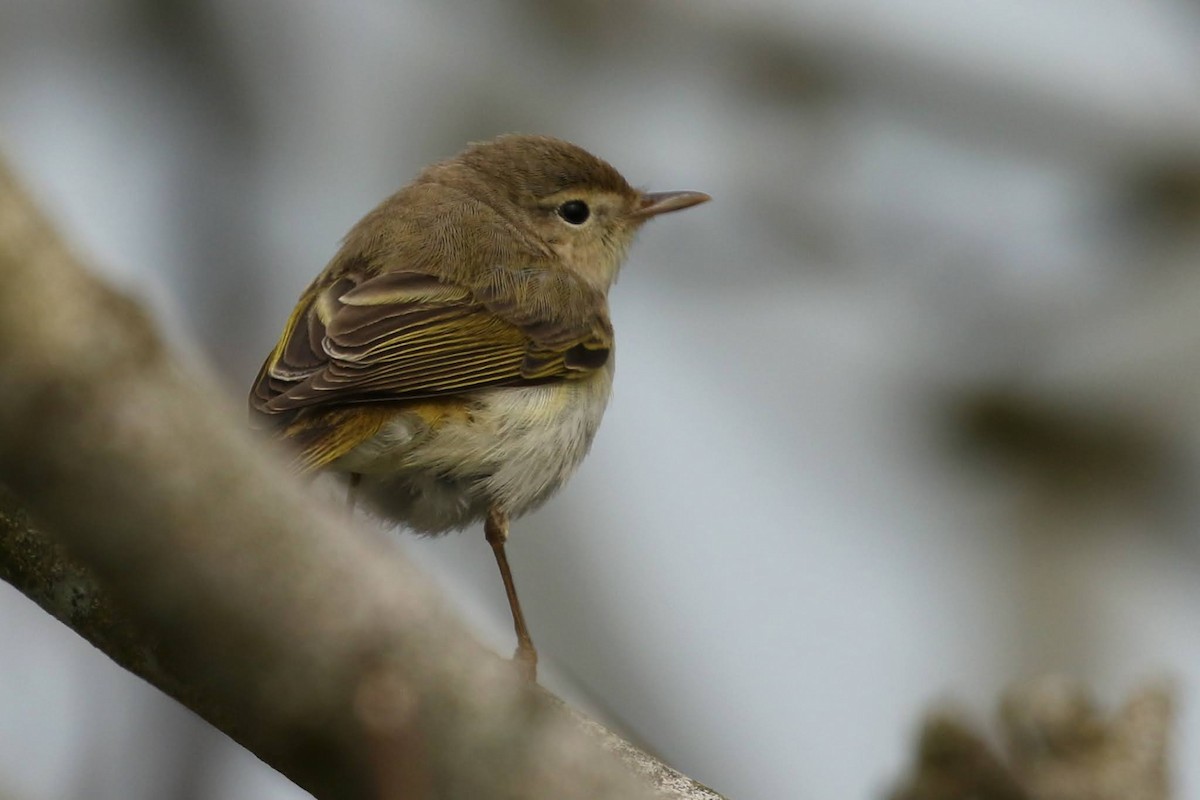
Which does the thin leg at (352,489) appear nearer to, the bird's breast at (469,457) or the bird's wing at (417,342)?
the bird's breast at (469,457)

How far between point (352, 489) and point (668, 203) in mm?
2115

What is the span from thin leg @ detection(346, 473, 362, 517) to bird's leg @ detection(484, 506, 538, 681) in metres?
0.43

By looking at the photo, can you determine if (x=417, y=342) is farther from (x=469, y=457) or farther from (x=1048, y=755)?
(x=1048, y=755)

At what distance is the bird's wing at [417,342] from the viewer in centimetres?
447

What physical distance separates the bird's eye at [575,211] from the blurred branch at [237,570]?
4.59 meters

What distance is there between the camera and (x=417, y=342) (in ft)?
15.8

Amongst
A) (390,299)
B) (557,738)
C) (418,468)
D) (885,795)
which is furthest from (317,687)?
(390,299)

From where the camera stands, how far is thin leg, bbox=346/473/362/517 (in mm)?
4652

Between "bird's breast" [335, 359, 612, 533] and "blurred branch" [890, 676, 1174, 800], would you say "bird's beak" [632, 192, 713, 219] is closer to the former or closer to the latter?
"bird's breast" [335, 359, 612, 533]

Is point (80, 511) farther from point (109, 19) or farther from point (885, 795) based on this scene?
point (109, 19)

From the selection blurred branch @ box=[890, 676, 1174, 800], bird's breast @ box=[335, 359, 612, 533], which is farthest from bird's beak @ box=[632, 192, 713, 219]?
blurred branch @ box=[890, 676, 1174, 800]

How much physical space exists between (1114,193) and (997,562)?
1.78m

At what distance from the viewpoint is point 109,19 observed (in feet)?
20.4

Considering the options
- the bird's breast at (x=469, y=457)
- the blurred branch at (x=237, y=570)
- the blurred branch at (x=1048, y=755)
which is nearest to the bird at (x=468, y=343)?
the bird's breast at (x=469, y=457)
